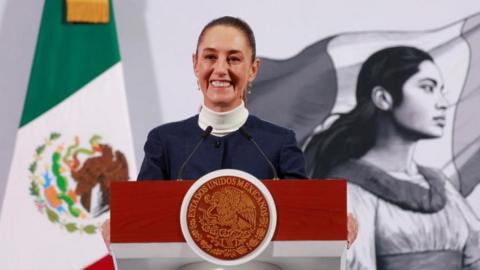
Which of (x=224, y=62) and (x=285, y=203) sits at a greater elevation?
(x=224, y=62)

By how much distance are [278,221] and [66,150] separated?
274cm

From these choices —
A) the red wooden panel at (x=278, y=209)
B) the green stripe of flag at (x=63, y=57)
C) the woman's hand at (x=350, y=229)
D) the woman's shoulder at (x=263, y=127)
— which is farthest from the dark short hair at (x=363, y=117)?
the red wooden panel at (x=278, y=209)

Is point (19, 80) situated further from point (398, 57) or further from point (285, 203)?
point (285, 203)

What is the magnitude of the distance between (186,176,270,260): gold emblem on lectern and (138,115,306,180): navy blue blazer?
48 cm

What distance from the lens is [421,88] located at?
17.5 feet

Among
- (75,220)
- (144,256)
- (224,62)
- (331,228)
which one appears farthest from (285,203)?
(75,220)

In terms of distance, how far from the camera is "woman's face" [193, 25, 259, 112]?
2.89 m

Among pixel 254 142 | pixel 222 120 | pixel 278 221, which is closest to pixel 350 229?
pixel 278 221

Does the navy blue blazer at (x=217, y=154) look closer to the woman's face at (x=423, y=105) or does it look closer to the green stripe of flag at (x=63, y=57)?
the green stripe of flag at (x=63, y=57)

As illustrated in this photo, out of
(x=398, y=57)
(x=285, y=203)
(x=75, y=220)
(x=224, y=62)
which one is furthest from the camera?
(x=398, y=57)

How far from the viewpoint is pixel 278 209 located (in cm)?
242

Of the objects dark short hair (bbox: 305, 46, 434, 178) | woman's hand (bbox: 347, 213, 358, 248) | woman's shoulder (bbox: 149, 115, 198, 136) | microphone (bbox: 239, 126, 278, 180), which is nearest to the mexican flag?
dark short hair (bbox: 305, 46, 434, 178)

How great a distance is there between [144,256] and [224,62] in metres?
0.72

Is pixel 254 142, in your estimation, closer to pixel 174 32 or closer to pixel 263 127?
pixel 263 127
